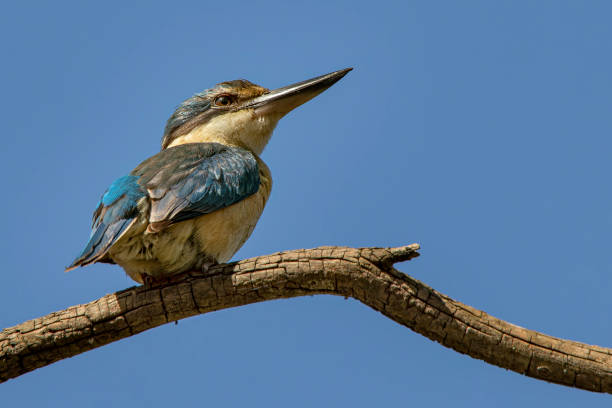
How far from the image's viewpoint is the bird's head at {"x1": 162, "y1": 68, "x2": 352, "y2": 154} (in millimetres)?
7836

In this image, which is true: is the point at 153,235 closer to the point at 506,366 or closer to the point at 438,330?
the point at 438,330

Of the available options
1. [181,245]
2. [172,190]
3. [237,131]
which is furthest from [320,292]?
[237,131]

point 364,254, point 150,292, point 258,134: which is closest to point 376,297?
point 364,254

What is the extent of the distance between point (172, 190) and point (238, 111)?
217 cm

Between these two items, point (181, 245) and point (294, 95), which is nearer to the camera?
point (181, 245)

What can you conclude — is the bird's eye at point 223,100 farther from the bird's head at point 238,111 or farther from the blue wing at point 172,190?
the blue wing at point 172,190

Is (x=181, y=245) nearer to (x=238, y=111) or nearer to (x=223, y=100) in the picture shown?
(x=238, y=111)

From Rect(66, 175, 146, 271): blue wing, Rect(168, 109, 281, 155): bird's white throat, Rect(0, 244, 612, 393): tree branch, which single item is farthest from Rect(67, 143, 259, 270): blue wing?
Rect(168, 109, 281, 155): bird's white throat

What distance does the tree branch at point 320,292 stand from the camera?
15.8ft

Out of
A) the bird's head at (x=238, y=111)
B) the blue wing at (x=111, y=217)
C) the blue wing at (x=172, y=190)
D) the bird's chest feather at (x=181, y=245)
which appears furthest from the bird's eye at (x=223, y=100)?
the blue wing at (x=111, y=217)

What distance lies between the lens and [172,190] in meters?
6.00

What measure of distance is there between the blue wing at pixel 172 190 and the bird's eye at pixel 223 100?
1180mm

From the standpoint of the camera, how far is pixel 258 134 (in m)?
7.90

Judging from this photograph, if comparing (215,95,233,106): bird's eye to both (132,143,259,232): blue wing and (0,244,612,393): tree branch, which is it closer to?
(132,143,259,232): blue wing
